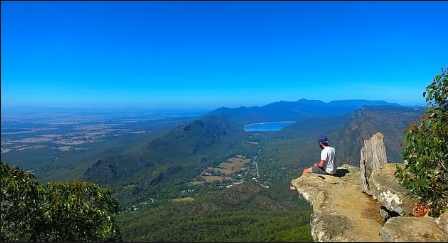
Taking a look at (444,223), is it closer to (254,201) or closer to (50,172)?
(254,201)

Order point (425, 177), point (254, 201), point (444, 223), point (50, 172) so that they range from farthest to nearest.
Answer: point (50, 172) < point (254, 201) < point (425, 177) < point (444, 223)

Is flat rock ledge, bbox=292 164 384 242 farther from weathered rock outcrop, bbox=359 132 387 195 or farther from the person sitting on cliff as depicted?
weathered rock outcrop, bbox=359 132 387 195

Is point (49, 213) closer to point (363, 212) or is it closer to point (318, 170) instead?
point (363, 212)

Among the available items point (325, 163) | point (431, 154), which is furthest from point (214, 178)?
point (431, 154)

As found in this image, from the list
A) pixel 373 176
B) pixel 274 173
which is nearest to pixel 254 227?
pixel 373 176

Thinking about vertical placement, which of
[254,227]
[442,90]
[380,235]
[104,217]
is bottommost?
[254,227]

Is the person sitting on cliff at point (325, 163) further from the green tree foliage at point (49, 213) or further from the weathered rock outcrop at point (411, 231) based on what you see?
the green tree foliage at point (49, 213)

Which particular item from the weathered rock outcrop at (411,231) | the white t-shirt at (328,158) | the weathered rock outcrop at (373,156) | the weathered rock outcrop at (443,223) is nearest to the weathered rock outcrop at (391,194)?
the weathered rock outcrop at (373,156)
